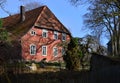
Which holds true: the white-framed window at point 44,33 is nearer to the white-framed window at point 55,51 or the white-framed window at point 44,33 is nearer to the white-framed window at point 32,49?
the white-framed window at point 32,49

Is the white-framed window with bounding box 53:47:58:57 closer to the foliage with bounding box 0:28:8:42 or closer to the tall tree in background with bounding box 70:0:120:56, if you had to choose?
the tall tree in background with bounding box 70:0:120:56

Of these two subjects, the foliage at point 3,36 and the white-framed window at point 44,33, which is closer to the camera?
the foliage at point 3,36

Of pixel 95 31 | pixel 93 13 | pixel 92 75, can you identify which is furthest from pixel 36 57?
pixel 92 75

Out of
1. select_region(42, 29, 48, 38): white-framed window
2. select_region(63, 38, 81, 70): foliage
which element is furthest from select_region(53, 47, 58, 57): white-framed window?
select_region(63, 38, 81, 70): foliage

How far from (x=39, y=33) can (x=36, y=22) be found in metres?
1.97

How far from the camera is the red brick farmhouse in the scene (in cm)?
5506

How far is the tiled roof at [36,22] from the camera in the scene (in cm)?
5684

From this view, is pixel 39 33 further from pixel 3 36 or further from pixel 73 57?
pixel 3 36

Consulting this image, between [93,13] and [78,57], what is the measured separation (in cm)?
1134

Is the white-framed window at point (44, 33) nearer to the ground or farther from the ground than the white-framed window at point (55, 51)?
farther from the ground

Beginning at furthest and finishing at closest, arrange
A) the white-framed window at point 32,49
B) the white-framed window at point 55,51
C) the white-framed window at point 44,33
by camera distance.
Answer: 1. the white-framed window at point 55,51
2. the white-framed window at point 44,33
3. the white-framed window at point 32,49

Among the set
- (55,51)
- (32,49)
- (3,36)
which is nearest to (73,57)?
(3,36)

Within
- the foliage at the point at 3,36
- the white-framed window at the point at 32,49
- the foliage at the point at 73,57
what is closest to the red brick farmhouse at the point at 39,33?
the white-framed window at the point at 32,49

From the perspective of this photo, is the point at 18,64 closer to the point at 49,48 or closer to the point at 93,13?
the point at 93,13
